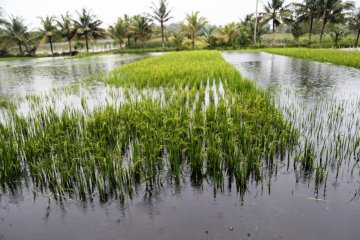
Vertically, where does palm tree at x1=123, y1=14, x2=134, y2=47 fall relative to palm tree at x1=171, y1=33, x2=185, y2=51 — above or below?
above

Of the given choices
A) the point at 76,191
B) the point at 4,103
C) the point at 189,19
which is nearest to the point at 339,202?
the point at 76,191

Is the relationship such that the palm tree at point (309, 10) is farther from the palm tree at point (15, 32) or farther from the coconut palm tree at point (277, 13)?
the palm tree at point (15, 32)

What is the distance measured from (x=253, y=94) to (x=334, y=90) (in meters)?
2.70

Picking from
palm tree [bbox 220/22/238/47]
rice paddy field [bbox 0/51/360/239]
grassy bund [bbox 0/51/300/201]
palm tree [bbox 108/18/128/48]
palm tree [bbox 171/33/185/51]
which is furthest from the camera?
palm tree [bbox 108/18/128/48]

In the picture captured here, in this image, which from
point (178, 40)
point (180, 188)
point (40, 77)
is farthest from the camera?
point (178, 40)

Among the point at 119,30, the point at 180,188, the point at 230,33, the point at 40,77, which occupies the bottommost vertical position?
the point at 180,188

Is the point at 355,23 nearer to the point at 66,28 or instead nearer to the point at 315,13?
the point at 315,13

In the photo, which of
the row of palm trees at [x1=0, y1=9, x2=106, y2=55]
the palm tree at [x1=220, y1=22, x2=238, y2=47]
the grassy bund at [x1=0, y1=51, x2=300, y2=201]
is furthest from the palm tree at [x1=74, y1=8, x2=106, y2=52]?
the grassy bund at [x1=0, y1=51, x2=300, y2=201]

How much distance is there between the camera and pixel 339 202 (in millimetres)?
2254

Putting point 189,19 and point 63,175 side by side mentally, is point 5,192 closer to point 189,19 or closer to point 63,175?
point 63,175

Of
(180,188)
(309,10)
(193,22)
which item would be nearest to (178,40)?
(193,22)

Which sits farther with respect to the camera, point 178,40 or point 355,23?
point 178,40

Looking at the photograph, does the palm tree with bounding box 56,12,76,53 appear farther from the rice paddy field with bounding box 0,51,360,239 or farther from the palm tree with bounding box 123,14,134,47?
the rice paddy field with bounding box 0,51,360,239

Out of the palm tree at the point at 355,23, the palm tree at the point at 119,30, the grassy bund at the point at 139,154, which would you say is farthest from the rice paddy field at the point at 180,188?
the palm tree at the point at 119,30
